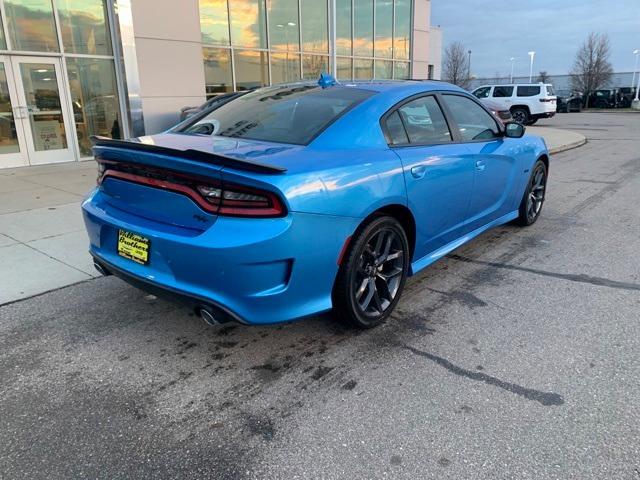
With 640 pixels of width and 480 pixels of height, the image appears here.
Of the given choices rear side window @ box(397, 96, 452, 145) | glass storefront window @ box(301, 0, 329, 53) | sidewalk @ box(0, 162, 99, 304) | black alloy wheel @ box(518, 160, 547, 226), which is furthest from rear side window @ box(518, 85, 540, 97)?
rear side window @ box(397, 96, 452, 145)

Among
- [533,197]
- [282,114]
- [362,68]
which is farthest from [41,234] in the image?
[362,68]

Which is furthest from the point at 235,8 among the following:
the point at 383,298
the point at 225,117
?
the point at 383,298

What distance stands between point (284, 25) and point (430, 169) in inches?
504

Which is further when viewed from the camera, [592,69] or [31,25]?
[592,69]

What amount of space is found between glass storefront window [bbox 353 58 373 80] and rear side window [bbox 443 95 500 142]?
44.0 ft

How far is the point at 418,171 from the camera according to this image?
3.44 meters

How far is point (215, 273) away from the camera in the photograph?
101 inches

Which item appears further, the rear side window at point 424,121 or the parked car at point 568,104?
the parked car at point 568,104

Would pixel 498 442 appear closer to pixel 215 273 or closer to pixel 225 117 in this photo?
pixel 215 273

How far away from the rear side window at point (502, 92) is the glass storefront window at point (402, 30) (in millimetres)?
9013

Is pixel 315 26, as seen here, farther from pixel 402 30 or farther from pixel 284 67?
pixel 402 30

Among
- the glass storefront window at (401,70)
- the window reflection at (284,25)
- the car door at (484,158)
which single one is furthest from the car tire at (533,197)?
the glass storefront window at (401,70)

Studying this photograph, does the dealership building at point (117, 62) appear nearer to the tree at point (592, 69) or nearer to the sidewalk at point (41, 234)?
the sidewalk at point (41, 234)

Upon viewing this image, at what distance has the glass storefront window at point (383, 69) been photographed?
18.6 metres
